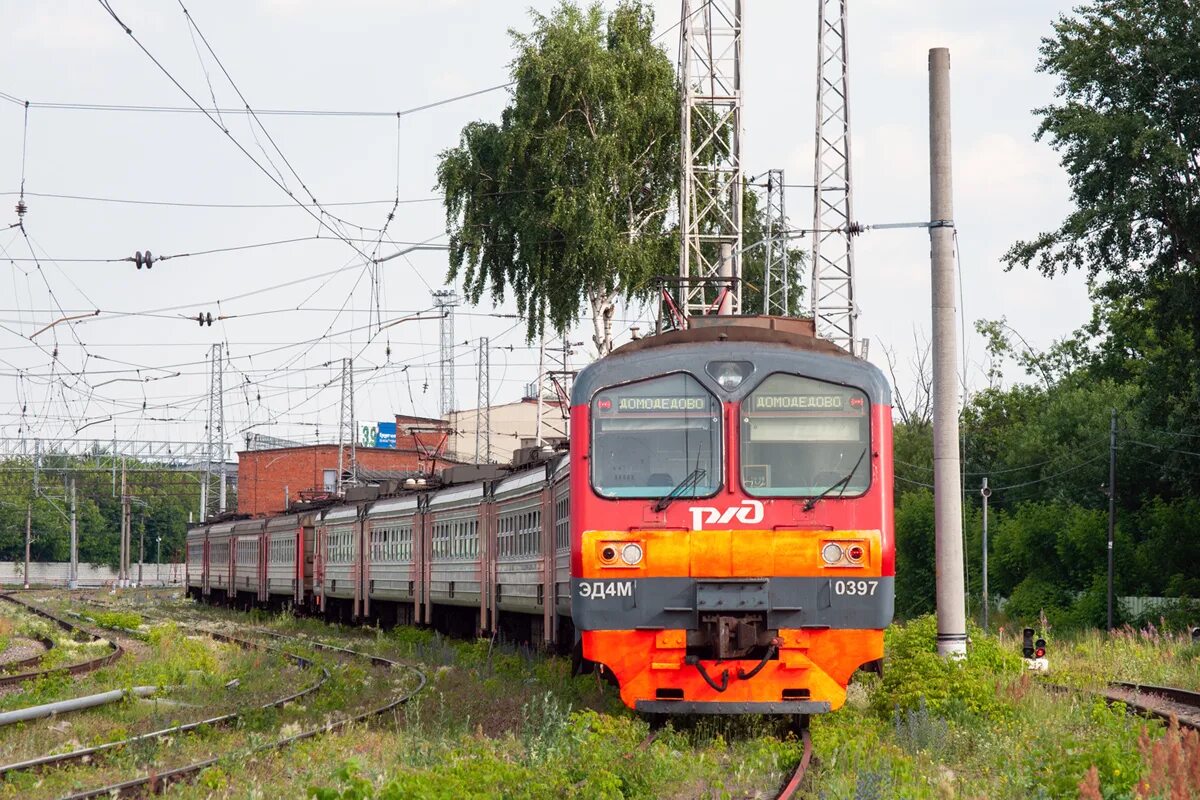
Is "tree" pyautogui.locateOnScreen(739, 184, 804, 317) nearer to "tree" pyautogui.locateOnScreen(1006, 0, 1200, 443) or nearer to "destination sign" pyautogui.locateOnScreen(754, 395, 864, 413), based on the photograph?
"tree" pyautogui.locateOnScreen(1006, 0, 1200, 443)

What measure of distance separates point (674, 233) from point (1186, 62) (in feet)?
33.5

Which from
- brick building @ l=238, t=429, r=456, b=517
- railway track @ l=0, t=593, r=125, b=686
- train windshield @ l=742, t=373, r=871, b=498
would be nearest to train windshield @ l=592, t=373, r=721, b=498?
train windshield @ l=742, t=373, r=871, b=498

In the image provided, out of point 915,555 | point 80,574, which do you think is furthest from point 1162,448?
point 80,574

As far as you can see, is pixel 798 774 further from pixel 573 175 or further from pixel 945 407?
pixel 573 175

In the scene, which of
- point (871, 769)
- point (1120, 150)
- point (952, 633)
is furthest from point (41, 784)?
point (1120, 150)

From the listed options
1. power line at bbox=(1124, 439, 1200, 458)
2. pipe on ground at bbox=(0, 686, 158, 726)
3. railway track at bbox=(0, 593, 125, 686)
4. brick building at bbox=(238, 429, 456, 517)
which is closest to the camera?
pipe on ground at bbox=(0, 686, 158, 726)

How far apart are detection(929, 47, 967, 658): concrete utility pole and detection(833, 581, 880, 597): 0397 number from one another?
241 centimetres

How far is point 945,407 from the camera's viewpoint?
538 inches

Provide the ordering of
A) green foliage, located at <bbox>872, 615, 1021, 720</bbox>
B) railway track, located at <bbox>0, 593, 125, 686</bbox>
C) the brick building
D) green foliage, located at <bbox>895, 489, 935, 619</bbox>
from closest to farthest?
1. green foliage, located at <bbox>872, 615, 1021, 720</bbox>
2. railway track, located at <bbox>0, 593, 125, 686</bbox>
3. green foliage, located at <bbox>895, 489, 935, 619</bbox>
4. the brick building

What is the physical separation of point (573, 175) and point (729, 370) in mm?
19169

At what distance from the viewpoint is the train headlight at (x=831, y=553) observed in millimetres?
11352

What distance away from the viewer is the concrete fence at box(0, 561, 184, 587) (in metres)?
82.6

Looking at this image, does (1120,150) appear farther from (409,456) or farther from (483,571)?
(409,456)

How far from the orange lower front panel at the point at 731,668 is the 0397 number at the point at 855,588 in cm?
30
